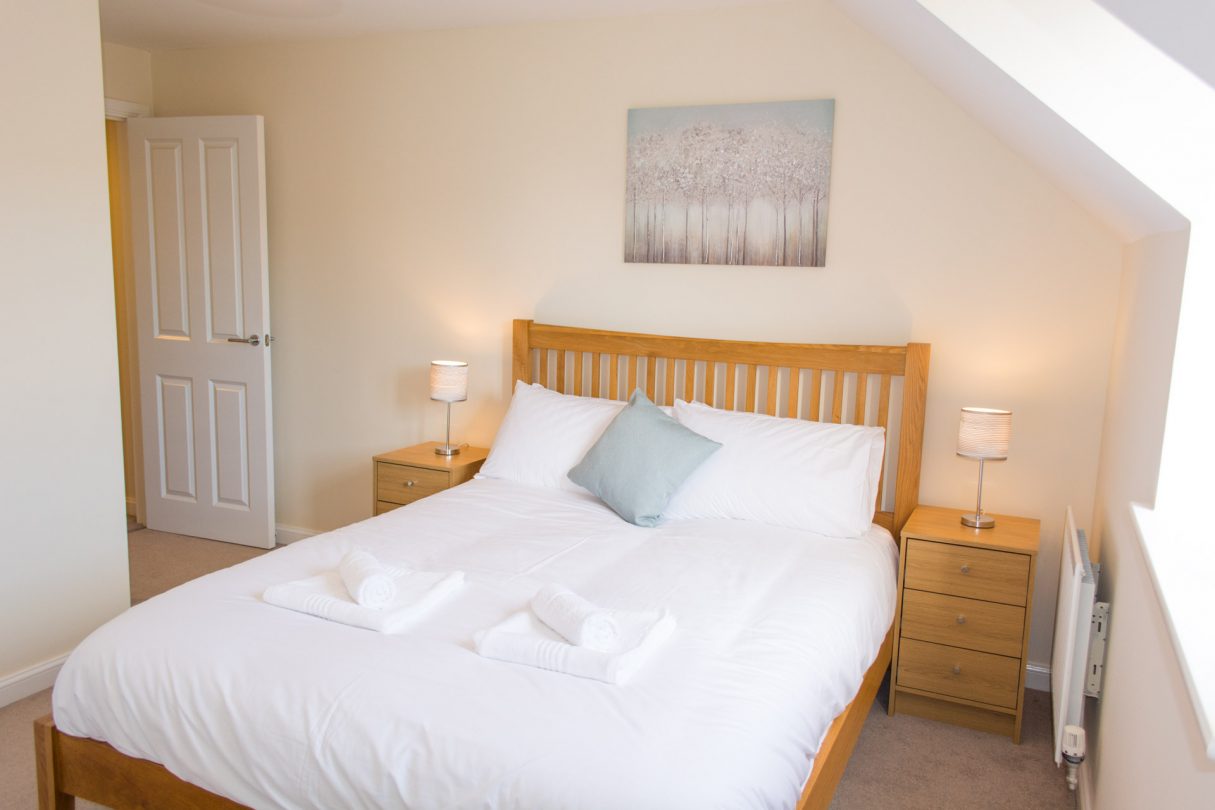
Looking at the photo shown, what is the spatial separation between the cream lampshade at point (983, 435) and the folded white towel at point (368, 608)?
5.38 feet

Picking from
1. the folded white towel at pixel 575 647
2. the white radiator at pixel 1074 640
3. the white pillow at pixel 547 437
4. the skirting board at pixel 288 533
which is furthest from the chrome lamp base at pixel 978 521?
the skirting board at pixel 288 533

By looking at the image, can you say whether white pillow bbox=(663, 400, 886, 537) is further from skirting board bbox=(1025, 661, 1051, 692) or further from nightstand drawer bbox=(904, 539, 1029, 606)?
skirting board bbox=(1025, 661, 1051, 692)

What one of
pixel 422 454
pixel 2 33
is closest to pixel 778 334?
pixel 422 454

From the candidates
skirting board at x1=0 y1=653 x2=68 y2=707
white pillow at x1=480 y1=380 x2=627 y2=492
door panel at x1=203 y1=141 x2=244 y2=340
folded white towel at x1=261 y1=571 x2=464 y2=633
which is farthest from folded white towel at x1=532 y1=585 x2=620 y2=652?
door panel at x1=203 y1=141 x2=244 y2=340

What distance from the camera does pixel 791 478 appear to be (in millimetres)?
2947

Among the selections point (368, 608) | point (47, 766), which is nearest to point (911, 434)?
point (368, 608)

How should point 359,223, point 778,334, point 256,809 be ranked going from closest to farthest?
point 256,809 → point 778,334 → point 359,223

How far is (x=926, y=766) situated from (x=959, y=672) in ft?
1.10

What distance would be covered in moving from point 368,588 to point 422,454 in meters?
1.77

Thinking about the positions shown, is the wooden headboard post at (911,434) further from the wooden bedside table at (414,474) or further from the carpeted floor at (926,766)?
the wooden bedside table at (414,474)

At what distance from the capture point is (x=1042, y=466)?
3.05m

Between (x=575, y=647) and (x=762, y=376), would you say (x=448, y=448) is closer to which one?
(x=762, y=376)

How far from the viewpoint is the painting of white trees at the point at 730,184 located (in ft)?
10.7

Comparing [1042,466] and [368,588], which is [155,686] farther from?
[1042,466]
